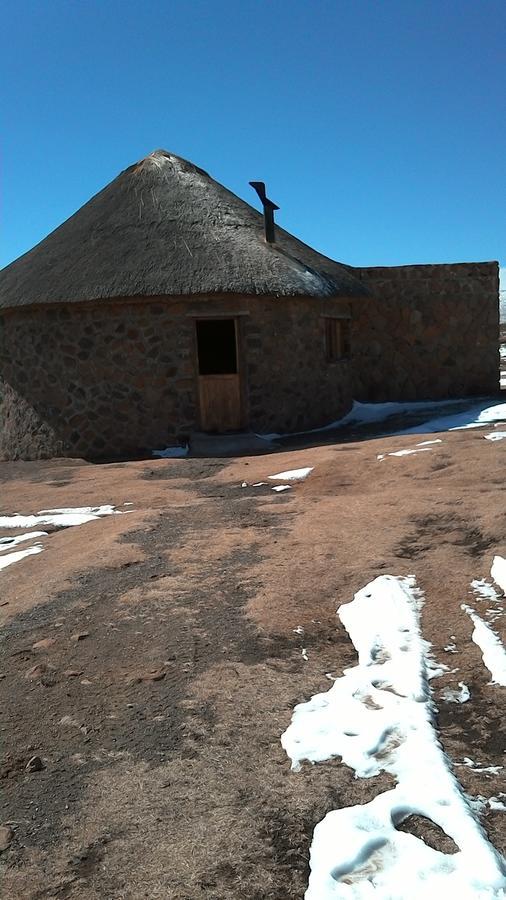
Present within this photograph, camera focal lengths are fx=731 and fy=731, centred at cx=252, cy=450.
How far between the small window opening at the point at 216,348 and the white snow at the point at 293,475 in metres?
8.82

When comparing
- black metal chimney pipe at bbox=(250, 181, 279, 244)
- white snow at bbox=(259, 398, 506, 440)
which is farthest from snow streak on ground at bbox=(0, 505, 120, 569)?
black metal chimney pipe at bbox=(250, 181, 279, 244)

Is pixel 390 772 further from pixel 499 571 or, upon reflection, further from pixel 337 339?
pixel 337 339

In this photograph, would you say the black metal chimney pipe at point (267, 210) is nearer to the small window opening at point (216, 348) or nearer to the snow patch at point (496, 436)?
the small window opening at point (216, 348)

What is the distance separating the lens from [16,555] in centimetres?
561

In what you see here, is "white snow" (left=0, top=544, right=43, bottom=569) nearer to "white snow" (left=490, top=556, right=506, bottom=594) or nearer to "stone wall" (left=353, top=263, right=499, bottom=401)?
"white snow" (left=490, top=556, right=506, bottom=594)

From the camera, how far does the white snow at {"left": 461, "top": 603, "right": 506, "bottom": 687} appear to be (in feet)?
10.0

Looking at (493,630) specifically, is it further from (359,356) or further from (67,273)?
(359,356)

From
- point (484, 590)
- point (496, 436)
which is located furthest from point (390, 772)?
point (496, 436)

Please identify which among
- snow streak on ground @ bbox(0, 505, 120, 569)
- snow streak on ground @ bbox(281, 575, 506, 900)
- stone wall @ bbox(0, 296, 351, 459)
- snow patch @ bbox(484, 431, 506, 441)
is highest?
stone wall @ bbox(0, 296, 351, 459)

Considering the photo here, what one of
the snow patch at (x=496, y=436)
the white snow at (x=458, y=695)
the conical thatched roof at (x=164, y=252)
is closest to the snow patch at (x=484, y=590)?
the white snow at (x=458, y=695)

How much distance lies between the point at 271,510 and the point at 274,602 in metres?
2.22

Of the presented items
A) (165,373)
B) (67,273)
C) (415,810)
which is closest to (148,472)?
(165,373)

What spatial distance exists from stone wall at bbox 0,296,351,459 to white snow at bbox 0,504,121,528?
13.9ft

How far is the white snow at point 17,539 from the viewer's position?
5.99 m
